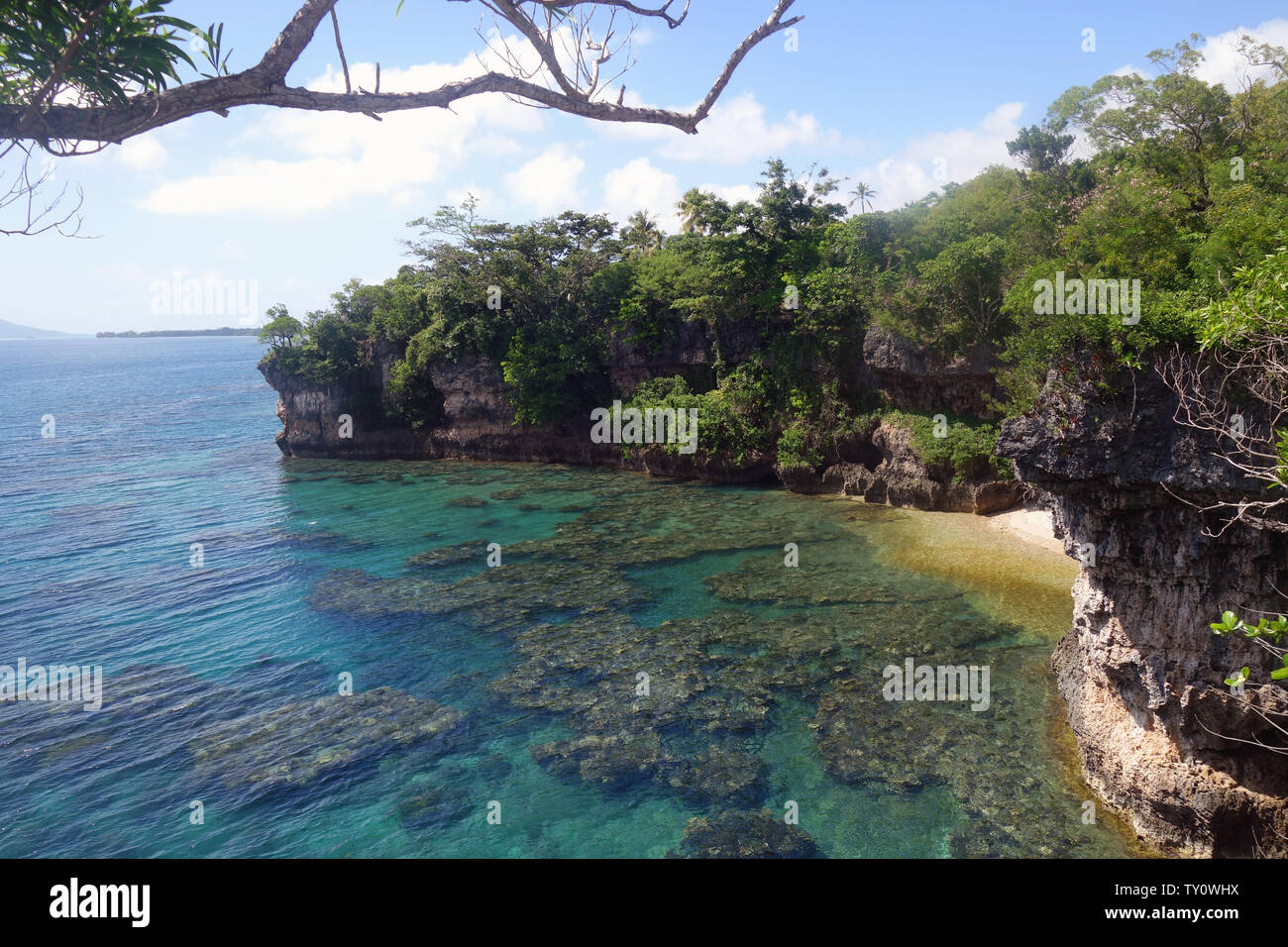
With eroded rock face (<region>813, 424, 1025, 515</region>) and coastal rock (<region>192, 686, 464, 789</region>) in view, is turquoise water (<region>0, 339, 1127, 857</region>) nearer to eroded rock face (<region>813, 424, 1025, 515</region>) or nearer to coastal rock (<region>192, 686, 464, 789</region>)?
coastal rock (<region>192, 686, 464, 789</region>)

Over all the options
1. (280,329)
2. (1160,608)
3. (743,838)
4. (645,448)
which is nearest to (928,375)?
(645,448)

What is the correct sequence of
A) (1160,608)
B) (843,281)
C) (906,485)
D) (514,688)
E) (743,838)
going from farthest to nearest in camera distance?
1. (843,281)
2. (906,485)
3. (514,688)
4. (1160,608)
5. (743,838)

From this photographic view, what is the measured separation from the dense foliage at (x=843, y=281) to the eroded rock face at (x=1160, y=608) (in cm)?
161

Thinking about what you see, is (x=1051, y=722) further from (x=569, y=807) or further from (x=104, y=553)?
(x=104, y=553)

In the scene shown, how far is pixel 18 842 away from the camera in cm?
1289

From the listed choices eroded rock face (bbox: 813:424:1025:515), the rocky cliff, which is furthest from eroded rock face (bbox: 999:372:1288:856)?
the rocky cliff

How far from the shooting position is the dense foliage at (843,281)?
54.4ft

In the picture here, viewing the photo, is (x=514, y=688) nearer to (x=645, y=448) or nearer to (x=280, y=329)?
(x=645, y=448)

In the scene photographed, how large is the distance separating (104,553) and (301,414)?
22.5 m

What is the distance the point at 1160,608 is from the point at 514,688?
13.7m

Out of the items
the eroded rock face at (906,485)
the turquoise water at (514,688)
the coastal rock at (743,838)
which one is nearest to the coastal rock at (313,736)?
the turquoise water at (514,688)

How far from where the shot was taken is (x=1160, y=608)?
1262 cm

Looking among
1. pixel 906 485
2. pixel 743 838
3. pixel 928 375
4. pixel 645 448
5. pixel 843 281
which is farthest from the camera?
pixel 645 448

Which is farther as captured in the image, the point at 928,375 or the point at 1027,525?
the point at 928,375
